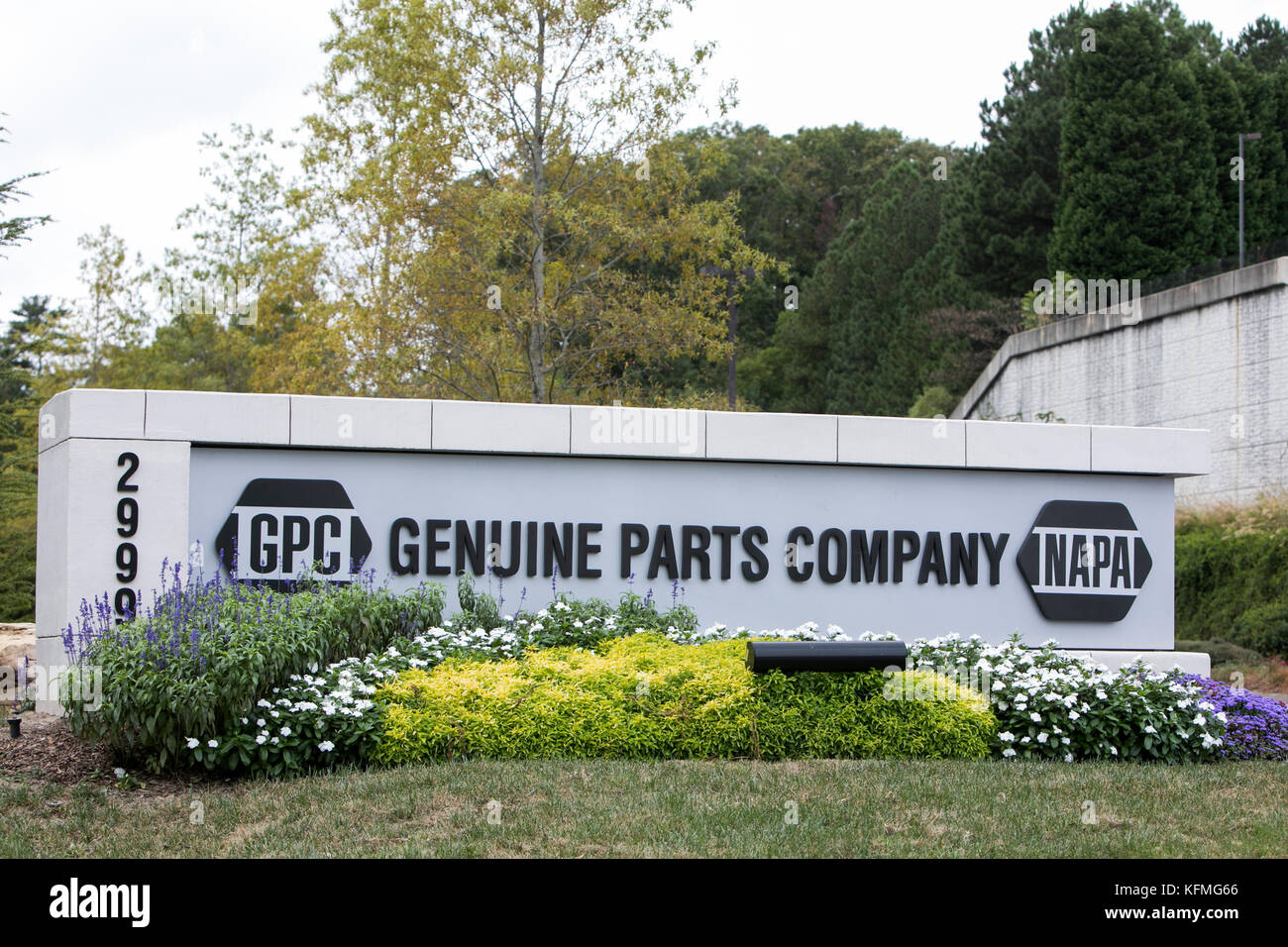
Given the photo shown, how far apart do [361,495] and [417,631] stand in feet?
5.92

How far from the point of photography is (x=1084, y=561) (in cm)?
1355

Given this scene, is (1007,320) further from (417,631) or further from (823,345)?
(417,631)

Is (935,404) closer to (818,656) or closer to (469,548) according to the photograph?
(469,548)

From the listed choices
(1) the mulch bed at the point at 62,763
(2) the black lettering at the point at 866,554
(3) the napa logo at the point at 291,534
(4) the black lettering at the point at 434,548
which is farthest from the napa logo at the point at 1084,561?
(1) the mulch bed at the point at 62,763

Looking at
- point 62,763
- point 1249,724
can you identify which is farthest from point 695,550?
point 62,763

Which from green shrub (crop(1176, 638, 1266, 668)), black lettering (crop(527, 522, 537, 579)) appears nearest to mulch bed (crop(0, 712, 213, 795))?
black lettering (crop(527, 522, 537, 579))

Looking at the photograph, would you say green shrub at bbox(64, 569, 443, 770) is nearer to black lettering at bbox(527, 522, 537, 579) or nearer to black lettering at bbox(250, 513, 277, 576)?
black lettering at bbox(250, 513, 277, 576)

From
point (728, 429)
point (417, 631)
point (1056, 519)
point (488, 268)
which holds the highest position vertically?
point (488, 268)

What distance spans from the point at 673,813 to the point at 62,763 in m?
4.26

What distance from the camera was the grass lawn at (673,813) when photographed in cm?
668

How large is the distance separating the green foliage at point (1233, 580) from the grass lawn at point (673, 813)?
486 inches

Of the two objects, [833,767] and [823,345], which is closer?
[833,767]

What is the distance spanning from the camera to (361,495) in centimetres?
1248
